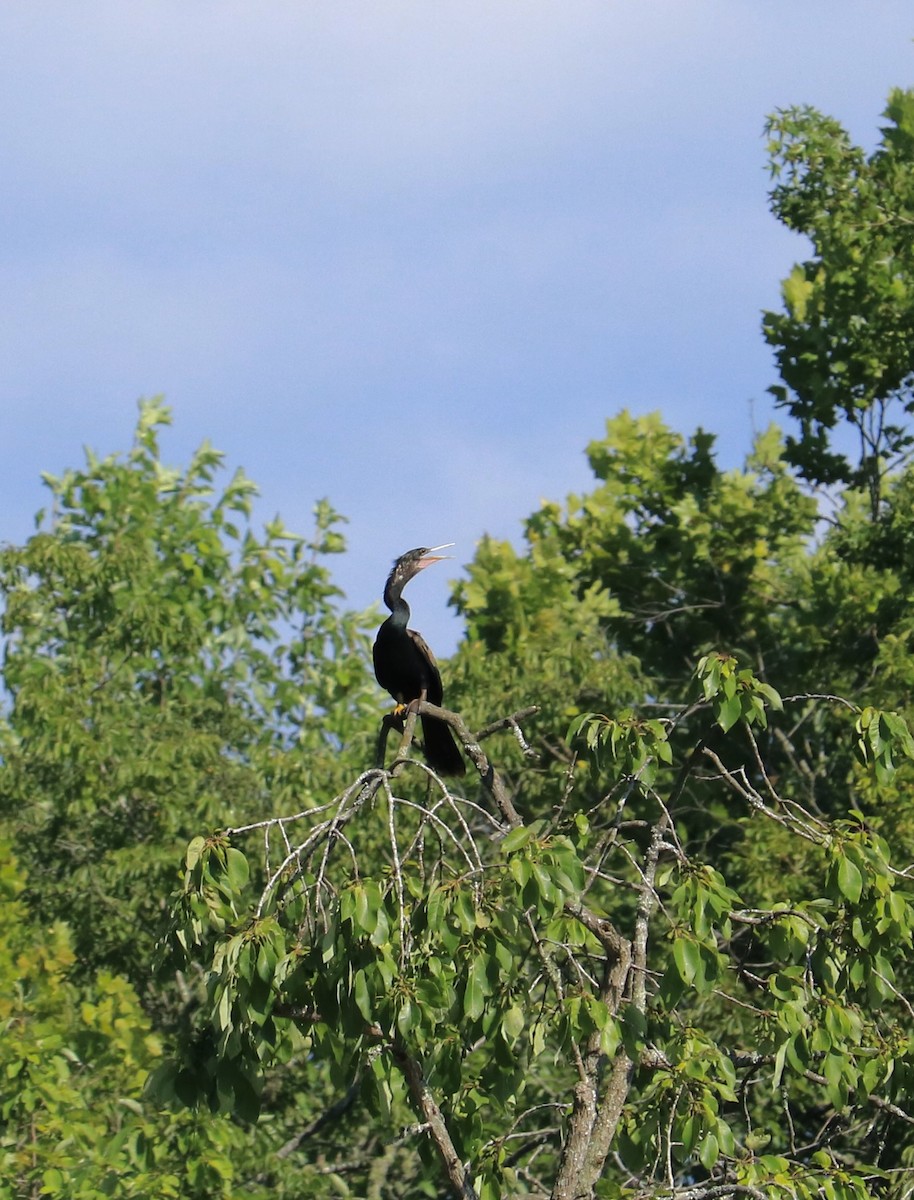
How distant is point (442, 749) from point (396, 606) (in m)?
0.97

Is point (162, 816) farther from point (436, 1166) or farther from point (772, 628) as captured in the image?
point (436, 1166)

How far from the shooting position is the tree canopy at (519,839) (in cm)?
370

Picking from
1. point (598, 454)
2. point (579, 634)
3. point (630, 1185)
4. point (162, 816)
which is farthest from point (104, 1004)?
point (598, 454)

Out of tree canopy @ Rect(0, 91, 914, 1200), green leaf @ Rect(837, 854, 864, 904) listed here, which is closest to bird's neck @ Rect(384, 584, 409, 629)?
tree canopy @ Rect(0, 91, 914, 1200)

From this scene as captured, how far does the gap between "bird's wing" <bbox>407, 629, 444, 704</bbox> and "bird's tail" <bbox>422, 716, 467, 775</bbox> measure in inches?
29.4

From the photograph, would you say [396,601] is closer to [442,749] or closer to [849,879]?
[442,749]

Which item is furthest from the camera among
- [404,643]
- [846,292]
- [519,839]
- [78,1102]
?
[846,292]

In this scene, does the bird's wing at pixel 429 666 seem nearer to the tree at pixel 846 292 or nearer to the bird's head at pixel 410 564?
the bird's head at pixel 410 564

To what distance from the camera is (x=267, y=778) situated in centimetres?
1134

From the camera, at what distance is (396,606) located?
6.63m

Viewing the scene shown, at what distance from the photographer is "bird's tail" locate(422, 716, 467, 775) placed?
5.77 meters

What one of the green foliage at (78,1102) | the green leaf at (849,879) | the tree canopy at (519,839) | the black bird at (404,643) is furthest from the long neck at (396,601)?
the green leaf at (849,879)

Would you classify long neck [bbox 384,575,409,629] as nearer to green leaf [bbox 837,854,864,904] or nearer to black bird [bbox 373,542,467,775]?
black bird [bbox 373,542,467,775]

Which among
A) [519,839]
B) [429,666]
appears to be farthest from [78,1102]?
[519,839]
